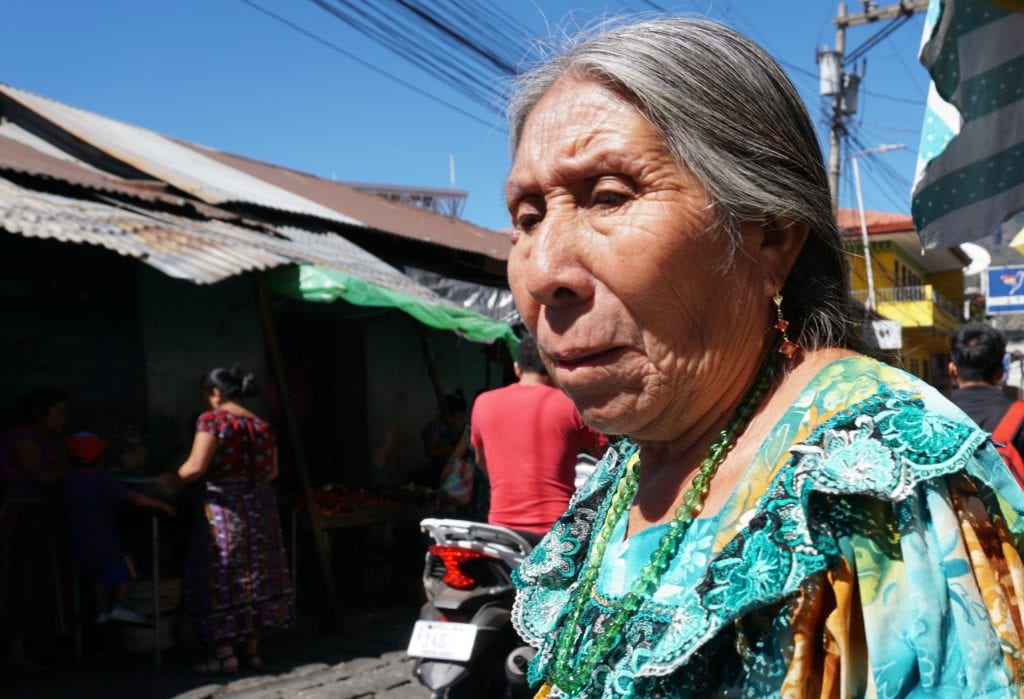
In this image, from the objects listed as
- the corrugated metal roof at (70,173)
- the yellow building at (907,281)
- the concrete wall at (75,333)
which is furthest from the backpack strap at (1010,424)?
the yellow building at (907,281)

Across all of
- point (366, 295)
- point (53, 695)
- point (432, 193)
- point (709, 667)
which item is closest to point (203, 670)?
point (53, 695)

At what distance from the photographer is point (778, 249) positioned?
48.0 inches

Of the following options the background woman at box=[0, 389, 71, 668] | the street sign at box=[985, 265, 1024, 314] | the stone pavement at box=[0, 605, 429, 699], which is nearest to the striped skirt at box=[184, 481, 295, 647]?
the stone pavement at box=[0, 605, 429, 699]

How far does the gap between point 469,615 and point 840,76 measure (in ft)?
53.3

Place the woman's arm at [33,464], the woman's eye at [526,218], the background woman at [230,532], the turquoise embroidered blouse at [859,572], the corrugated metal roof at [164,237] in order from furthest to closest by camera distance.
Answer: the background woman at [230,532]
the woman's arm at [33,464]
the corrugated metal roof at [164,237]
the woman's eye at [526,218]
the turquoise embroidered blouse at [859,572]

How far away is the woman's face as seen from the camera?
1162 mm

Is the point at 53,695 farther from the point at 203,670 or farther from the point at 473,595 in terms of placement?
the point at 473,595

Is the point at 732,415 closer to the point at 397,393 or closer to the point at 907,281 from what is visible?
the point at 397,393

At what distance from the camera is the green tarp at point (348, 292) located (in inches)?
246

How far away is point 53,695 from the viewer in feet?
16.5

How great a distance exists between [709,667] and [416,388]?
9.19 metres

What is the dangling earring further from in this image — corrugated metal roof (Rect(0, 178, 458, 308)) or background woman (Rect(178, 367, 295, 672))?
background woman (Rect(178, 367, 295, 672))

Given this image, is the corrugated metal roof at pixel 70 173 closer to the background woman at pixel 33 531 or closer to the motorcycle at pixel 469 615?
the background woman at pixel 33 531

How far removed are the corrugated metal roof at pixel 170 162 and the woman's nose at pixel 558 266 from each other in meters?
7.10
